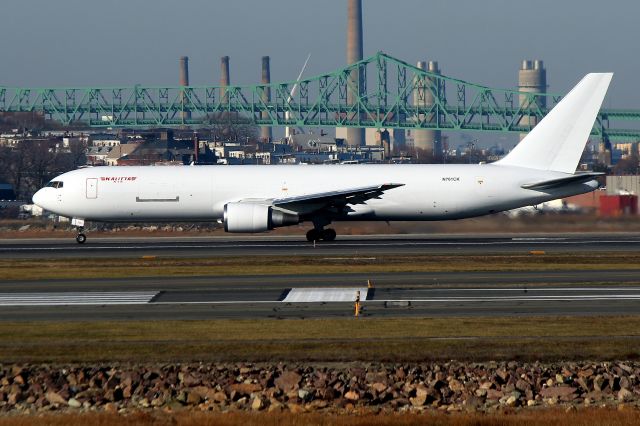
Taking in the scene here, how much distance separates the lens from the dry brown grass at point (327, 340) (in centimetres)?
2320

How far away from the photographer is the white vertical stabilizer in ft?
164

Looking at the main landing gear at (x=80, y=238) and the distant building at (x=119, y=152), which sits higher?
the distant building at (x=119, y=152)

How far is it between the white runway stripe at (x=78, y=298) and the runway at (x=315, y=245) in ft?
38.0

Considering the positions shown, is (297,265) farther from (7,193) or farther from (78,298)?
(7,193)

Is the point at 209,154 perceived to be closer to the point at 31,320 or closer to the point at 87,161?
the point at 87,161

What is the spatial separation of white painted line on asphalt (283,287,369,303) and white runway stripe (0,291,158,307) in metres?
4.15

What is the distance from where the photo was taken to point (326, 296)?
3147 centimetres

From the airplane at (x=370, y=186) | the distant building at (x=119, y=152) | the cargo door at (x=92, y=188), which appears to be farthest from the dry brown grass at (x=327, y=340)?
the distant building at (x=119, y=152)

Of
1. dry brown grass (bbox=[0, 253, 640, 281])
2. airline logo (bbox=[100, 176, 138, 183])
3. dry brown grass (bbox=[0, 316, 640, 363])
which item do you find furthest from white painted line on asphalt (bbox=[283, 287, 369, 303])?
airline logo (bbox=[100, 176, 138, 183])

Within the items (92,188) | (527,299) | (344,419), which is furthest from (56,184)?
(344,419)

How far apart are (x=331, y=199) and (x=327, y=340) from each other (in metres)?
23.6

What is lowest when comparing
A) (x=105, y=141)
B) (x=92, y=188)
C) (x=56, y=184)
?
(x=92, y=188)

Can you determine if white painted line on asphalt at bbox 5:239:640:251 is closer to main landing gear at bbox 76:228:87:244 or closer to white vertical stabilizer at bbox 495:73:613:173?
main landing gear at bbox 76:228:87:244

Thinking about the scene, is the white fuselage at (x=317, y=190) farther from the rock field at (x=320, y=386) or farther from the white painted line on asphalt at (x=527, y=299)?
the rock field at (x=320, y=386)
